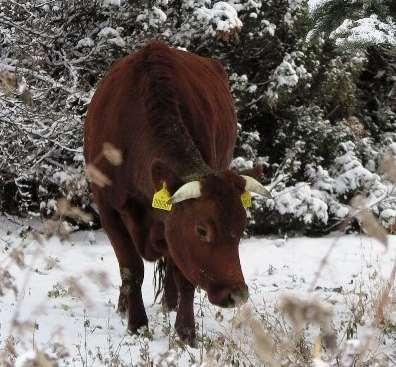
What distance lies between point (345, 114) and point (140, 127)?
606 centimetres

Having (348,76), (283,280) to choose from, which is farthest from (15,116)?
(348,76)

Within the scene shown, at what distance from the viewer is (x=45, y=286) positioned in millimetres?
6285

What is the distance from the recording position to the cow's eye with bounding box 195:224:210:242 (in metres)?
3.84

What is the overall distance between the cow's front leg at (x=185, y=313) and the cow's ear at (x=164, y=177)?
2.72 feet

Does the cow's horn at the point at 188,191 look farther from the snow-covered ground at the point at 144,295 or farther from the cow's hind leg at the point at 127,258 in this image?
the cow's hind leg at the point at 127,258

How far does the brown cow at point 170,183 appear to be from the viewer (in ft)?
12.5

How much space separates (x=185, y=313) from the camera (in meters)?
4.63

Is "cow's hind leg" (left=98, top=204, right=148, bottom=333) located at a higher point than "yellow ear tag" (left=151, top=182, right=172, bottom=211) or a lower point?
lower

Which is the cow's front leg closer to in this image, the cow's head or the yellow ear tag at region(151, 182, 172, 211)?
the cow's head

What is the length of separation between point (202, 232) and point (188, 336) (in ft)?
3.05

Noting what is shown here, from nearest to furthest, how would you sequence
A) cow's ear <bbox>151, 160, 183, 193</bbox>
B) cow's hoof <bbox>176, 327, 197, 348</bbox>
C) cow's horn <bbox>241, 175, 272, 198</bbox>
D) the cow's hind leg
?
cow's horn <bbox>241, 175, 272, 198</bbox>
cow's ear <bbox>151, 160, 183, 193</bbox>
cow's hoof <bbox>176, 327, 197, 348</bbox>
the cow's hind leg

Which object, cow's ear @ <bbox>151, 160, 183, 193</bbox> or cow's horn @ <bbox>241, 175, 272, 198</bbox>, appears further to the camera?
cow's ear @ <bbox>151, 160, 183, 193</bbox>

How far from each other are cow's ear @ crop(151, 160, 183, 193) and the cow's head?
0.09 meters

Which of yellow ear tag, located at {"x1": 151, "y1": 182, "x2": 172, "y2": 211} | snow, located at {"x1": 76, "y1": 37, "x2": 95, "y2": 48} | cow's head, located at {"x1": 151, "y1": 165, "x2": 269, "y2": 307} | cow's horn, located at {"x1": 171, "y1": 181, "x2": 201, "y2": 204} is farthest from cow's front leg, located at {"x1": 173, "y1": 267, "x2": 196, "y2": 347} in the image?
snow, located at {"x1": 76, "y1": 37, "x2": 95, "y2": 48}
